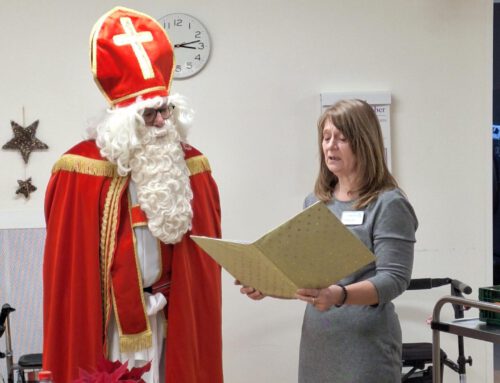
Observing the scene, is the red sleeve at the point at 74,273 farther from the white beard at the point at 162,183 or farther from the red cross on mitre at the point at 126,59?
the red cross on mitre at the point at 126,59

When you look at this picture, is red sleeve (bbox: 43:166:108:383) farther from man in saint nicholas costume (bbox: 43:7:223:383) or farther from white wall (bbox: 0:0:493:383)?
white wall (bbox: 0:0:493:383)

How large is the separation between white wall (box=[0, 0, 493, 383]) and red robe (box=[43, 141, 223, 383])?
1.45 metres

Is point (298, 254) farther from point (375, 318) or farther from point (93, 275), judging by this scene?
point (93, 275)

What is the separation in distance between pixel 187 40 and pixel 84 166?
5.23 ft

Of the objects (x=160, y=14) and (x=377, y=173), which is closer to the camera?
(x=377, y=173)

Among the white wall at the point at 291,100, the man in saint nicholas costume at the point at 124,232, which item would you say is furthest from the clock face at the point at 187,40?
the man in saint nicholas costume at the point at 124,232

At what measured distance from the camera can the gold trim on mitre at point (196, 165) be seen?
8.95ft

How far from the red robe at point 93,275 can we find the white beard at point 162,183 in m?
0.06

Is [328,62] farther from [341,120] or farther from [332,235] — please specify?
[332,235]

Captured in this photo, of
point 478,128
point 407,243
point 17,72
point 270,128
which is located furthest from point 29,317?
point 478,128

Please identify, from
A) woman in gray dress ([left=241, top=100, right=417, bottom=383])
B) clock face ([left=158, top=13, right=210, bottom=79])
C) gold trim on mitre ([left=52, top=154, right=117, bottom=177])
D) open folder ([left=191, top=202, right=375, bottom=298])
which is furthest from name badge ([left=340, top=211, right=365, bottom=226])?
clock face ([left=158, top=13, right=210, bottom=79])

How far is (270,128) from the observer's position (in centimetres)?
399

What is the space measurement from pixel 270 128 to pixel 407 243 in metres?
1.98

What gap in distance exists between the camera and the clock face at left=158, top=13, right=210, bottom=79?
3930 mm
